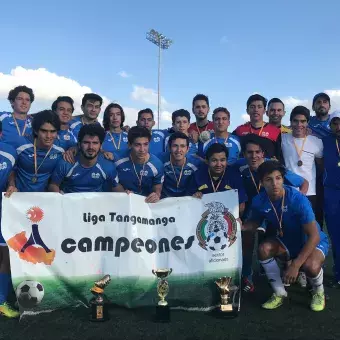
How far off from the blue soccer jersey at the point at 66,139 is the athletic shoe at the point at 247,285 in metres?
3.07

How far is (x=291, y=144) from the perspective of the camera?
5.47m

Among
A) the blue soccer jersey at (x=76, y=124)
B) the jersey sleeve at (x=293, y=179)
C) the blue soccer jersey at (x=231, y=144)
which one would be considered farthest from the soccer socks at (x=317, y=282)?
the blue soccer jersey at (x=76, y=124)

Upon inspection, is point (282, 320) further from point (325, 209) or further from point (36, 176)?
point (36, 176)

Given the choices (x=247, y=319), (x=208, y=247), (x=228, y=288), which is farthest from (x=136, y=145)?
(x=247, y=319)

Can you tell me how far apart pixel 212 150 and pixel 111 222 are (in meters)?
1.61

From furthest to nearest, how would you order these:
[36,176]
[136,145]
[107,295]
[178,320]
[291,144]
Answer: [291,144], [136,145], [36,176], [107,295], [178,320]

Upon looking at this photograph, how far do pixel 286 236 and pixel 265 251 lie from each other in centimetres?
34

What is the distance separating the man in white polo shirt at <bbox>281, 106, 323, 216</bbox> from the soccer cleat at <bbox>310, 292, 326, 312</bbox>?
4.98 ft

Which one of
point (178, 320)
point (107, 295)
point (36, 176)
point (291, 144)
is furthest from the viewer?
point (291, 144)

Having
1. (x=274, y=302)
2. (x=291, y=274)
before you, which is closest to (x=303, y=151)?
(x=291, y=274)

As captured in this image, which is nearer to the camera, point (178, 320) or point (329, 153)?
point (178, 320)

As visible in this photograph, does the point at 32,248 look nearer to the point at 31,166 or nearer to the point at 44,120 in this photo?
the point at 31,166

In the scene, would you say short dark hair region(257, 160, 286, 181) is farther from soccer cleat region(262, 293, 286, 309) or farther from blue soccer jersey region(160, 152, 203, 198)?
soccer cleat region(262, 293, 286, 309)

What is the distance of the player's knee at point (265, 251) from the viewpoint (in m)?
4.47
